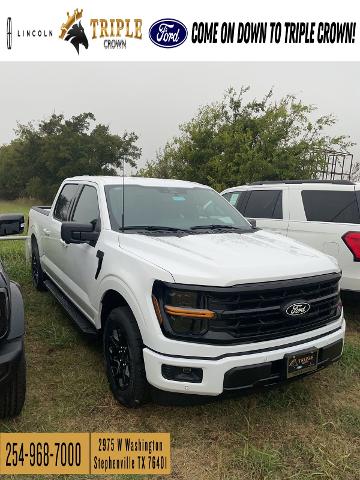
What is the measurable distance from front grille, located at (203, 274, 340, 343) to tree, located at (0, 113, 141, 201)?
4210 cm

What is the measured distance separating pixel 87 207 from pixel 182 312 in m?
2.07

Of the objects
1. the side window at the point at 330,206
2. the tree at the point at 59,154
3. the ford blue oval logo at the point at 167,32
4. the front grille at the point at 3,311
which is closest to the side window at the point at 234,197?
the side window at the point at 330,206

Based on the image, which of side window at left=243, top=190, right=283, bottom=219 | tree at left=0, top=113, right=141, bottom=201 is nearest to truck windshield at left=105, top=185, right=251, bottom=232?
side window at left=243, top=190, right=283, bottom=219

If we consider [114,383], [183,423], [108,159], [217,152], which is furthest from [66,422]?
[108,159]

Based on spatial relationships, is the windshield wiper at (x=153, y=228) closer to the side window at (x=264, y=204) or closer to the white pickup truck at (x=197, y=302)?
the white pickup truck at (x=197, y=302)

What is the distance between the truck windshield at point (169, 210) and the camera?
3467mm

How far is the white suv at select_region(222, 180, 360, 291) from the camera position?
451 cm

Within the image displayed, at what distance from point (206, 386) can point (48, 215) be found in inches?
147

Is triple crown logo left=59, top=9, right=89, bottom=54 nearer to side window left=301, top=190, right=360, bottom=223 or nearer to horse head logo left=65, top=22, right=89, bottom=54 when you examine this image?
horse head logo left=65, top=22, right=89, bottom=54

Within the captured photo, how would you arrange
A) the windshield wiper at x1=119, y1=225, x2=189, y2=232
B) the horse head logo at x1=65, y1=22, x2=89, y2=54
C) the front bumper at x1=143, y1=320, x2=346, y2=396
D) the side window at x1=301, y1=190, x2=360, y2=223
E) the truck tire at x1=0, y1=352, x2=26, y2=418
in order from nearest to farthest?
the front bumper at x1=143, y1=320, x2=346, y2=396
the truck tire at x1=0, y1=352, x2=26, y2=418
the windshield wiper at x1=119, y1=225, x2=189, y2=232
the side window at x1=301, y1=190, x2=360, y2=223
the horse head logo at x1=65, y1=22, x2=89, y2=54

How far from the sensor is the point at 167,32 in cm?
862

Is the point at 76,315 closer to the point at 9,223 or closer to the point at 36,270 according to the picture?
the point at 9,223

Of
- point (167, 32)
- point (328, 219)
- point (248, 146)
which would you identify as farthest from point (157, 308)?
point (248, 146)

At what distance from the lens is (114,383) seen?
2.99 m
